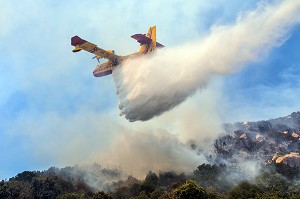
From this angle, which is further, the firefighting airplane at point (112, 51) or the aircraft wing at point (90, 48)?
the firefighting airplane at point (112, 51)

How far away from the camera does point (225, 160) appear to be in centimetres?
17438

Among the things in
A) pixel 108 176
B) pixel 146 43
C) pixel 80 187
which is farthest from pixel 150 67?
pixel 108 176

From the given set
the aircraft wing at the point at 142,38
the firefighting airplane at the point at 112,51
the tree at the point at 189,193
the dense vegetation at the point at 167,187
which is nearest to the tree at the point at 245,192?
the dense vegetation at the point at 167,187

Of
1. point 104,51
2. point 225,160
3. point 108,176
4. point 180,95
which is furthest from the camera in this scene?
point 225,160

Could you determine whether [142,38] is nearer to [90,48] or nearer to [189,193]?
[90,48]

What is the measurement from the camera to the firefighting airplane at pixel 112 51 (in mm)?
64412

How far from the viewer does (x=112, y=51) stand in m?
69.1

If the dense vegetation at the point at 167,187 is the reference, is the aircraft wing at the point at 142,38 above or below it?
above

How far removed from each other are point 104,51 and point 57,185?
71.3m

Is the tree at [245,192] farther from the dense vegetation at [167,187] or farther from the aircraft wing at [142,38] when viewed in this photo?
the aircraft wing at [142,38]

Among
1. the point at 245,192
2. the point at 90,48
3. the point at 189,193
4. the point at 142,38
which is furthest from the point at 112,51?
the point at 245,192

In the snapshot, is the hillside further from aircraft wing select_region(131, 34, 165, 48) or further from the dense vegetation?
aircraft wing select_region(131, 34, 165, 48)

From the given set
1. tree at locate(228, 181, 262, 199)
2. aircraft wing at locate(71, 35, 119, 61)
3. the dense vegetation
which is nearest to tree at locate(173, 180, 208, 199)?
the dense vegetation

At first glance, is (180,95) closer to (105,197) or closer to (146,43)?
(146,43)
